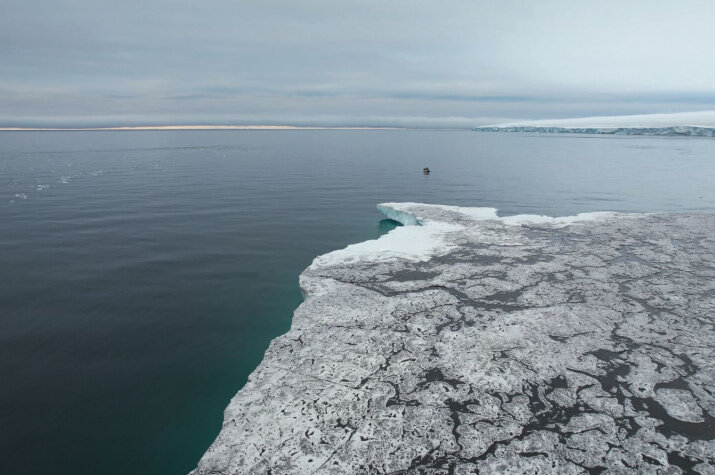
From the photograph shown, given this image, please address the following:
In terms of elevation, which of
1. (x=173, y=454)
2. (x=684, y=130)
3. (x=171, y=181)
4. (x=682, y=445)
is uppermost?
(x=684, y=130)

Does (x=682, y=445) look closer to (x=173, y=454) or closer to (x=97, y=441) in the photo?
(x=173, y=454)

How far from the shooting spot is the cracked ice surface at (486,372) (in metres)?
5.07

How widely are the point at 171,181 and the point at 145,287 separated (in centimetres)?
2315

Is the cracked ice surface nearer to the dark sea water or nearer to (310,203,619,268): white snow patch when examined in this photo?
(310,203,619,268): white snow patch

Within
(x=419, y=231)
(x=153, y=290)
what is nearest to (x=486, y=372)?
(x=419, y=231)

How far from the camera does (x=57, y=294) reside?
36.5 feet

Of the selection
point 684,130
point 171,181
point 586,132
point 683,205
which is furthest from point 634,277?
point 586,132

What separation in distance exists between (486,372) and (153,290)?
959 cm

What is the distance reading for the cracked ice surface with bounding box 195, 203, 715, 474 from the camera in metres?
5.07

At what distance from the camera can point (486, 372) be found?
6.66m

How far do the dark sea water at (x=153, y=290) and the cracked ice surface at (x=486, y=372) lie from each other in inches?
66.4

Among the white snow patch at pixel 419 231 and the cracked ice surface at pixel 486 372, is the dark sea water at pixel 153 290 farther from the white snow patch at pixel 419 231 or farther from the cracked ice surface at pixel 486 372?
the cracked ice surface at pixel 486 372

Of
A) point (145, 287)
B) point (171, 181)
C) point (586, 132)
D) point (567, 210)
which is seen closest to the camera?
point (145, 287)

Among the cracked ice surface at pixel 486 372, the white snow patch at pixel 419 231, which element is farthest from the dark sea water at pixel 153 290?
the cracked ice surface at pixel 486 372
